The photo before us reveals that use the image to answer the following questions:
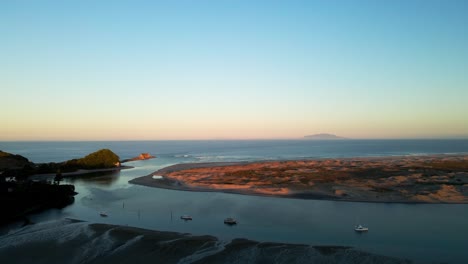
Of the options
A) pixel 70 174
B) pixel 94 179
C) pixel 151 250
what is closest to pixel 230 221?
pixel 151 250

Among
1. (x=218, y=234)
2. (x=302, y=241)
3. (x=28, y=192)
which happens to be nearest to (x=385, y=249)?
(x=302, y=241)

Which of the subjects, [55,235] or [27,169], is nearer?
[55,235]

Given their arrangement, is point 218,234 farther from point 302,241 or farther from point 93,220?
point 93,220

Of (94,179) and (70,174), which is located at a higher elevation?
(70,174)

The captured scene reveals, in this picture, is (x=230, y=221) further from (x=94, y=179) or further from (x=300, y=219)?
(x=94, y=179)

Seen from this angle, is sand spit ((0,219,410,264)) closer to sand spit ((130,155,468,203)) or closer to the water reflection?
sand spit ((130,155,468,203))

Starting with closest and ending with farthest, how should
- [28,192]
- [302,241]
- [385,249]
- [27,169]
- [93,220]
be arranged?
[385,249] < [302,241] < [93,220] < [28,192] < [27,169]

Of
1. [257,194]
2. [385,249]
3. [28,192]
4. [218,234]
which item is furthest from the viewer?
[257,194]
